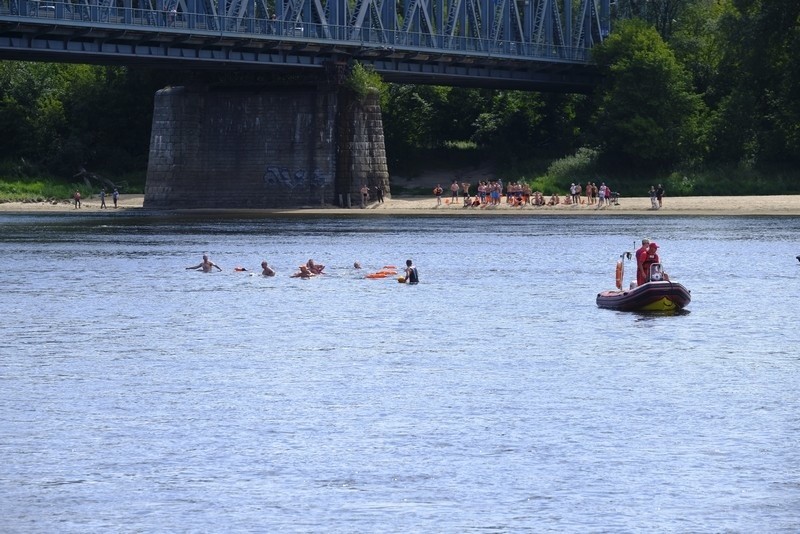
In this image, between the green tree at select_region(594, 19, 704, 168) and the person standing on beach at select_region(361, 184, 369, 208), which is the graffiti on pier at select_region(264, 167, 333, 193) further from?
the green tree at select_region(594, 19, 704, 168)

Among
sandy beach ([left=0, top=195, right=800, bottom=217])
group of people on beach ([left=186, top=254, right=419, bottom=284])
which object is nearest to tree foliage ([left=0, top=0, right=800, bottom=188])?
sandy beach ([left=0, top=195, right=800, bottom=217])

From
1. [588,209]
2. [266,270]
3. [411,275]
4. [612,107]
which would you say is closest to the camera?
[411,275]

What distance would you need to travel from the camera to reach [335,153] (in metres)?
104

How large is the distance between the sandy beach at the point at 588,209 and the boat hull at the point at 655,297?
181 feet

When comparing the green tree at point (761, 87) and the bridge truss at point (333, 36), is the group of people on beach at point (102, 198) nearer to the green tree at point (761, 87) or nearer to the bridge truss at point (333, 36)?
the bridge truss at point (333, 36)

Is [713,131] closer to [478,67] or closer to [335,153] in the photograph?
[478,67]

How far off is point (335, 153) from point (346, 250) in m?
30.3

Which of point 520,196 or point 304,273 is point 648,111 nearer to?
point 520,196

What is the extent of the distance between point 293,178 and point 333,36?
10.3 metres

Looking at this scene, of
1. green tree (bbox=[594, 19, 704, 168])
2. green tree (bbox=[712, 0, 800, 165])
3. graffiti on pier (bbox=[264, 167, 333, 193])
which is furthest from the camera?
green tree (bbox=[594, 19, 704, 168])

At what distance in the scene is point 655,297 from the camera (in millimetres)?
45188

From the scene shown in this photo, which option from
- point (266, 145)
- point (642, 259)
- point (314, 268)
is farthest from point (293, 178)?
point (642, 259)

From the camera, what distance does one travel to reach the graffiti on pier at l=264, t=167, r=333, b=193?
4114 inches

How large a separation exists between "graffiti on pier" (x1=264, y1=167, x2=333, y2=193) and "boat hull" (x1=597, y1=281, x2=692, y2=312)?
58.8 metres
